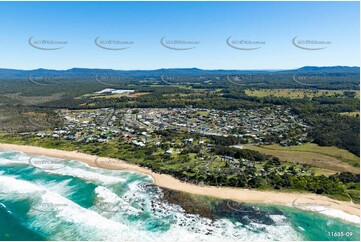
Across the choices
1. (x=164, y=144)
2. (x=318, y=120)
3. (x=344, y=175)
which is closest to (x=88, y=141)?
(x=164, y=144)

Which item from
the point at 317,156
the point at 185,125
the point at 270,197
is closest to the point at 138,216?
the point at 270,197

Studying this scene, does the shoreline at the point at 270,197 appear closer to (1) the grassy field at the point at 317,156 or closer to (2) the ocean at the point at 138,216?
(2) the ocean at the point at 138,216

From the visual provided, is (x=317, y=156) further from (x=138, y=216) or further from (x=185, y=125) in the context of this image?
(x=185, y=125)

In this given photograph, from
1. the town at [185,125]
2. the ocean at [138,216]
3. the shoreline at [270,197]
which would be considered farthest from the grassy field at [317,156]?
the ocean at [138,216]

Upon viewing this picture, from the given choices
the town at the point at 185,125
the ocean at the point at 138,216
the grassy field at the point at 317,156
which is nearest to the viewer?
the ocean at the point at 138,216

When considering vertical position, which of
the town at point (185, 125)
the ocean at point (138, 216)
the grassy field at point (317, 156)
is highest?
the town at point (185, 125)

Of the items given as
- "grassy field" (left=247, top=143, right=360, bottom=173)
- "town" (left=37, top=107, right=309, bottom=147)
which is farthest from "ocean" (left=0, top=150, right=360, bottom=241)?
"town" (left=37, top=107, right=309, bottom=147)
